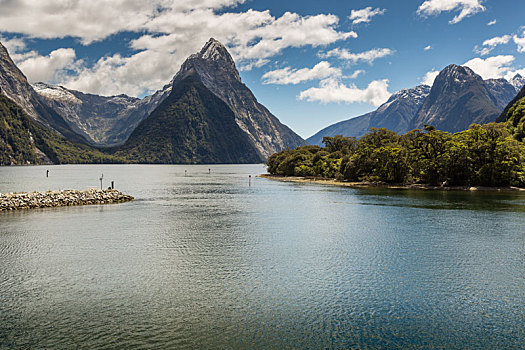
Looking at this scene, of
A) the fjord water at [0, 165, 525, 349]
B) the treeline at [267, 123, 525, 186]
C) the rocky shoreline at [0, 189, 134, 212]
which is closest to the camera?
the fjord water at [0, 165, 525, 349]

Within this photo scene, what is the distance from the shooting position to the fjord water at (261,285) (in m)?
21.1

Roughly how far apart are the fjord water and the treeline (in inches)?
2689

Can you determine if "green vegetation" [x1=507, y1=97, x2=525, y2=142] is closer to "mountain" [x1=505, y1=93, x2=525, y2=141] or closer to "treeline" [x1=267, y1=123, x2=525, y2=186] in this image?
"mountain" [x1=505, y1=93, x2=525, y2=141]

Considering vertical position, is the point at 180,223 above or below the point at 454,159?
below

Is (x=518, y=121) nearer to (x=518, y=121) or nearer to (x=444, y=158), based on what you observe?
(x=518, y=121)

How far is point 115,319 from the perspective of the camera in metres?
22.8

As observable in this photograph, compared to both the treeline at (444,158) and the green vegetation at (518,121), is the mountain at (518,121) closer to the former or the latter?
the green vegetation at (518,121)

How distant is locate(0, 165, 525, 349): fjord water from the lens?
21.1 m

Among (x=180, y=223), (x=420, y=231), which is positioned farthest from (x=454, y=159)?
(x=180, y=223)

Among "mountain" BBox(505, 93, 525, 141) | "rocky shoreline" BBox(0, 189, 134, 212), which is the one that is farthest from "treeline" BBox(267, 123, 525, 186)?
"rocky shoreline" BBox(0, 189, 134, 212)

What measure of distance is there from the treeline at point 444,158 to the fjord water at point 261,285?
2689 inches

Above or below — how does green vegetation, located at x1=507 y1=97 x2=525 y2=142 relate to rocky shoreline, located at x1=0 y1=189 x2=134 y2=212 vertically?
above

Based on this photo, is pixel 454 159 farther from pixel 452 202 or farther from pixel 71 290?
pixel 71 290

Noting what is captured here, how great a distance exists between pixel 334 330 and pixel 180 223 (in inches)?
1632
